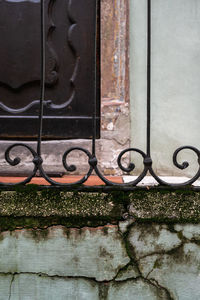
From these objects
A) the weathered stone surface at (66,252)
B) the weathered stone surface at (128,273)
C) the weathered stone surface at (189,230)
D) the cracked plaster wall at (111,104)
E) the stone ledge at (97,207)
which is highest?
the cracked plaster wall at (111,104)

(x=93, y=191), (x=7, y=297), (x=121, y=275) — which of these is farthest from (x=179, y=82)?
(x=7, y=297)

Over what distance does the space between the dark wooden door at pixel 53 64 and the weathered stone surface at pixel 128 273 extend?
4.02 ft

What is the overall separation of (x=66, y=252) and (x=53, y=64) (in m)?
1.58

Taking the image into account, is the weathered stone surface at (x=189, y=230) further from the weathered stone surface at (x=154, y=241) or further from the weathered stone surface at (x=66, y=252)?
the weathered stone surface at (x=66, y=252)

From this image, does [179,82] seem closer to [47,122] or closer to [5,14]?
[47,122]

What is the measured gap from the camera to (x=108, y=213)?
106 cm

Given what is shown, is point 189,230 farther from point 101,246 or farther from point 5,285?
point 5,285

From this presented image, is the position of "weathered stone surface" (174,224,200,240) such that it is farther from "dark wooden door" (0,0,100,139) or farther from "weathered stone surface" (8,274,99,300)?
"dark wooden door" (0,0,100,139)

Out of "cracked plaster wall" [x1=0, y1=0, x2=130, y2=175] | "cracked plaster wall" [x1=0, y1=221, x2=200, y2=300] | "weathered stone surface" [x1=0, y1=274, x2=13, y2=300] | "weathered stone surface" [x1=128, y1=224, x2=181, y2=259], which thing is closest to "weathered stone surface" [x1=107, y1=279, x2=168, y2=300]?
"cracked plaster wall" [x1=0, y1=221, x2=200, y2=300]

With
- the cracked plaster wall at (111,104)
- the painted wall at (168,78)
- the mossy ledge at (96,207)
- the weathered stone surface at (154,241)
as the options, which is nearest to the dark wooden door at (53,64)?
the cracked plaster wall at (111,104)

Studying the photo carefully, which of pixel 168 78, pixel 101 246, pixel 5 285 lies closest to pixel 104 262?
pixel 101 246

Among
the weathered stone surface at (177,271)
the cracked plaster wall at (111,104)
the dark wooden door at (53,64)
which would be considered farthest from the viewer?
the dark wooden door at (53,64)

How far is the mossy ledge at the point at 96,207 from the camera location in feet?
3.43

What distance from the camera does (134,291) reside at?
3.40 feet
